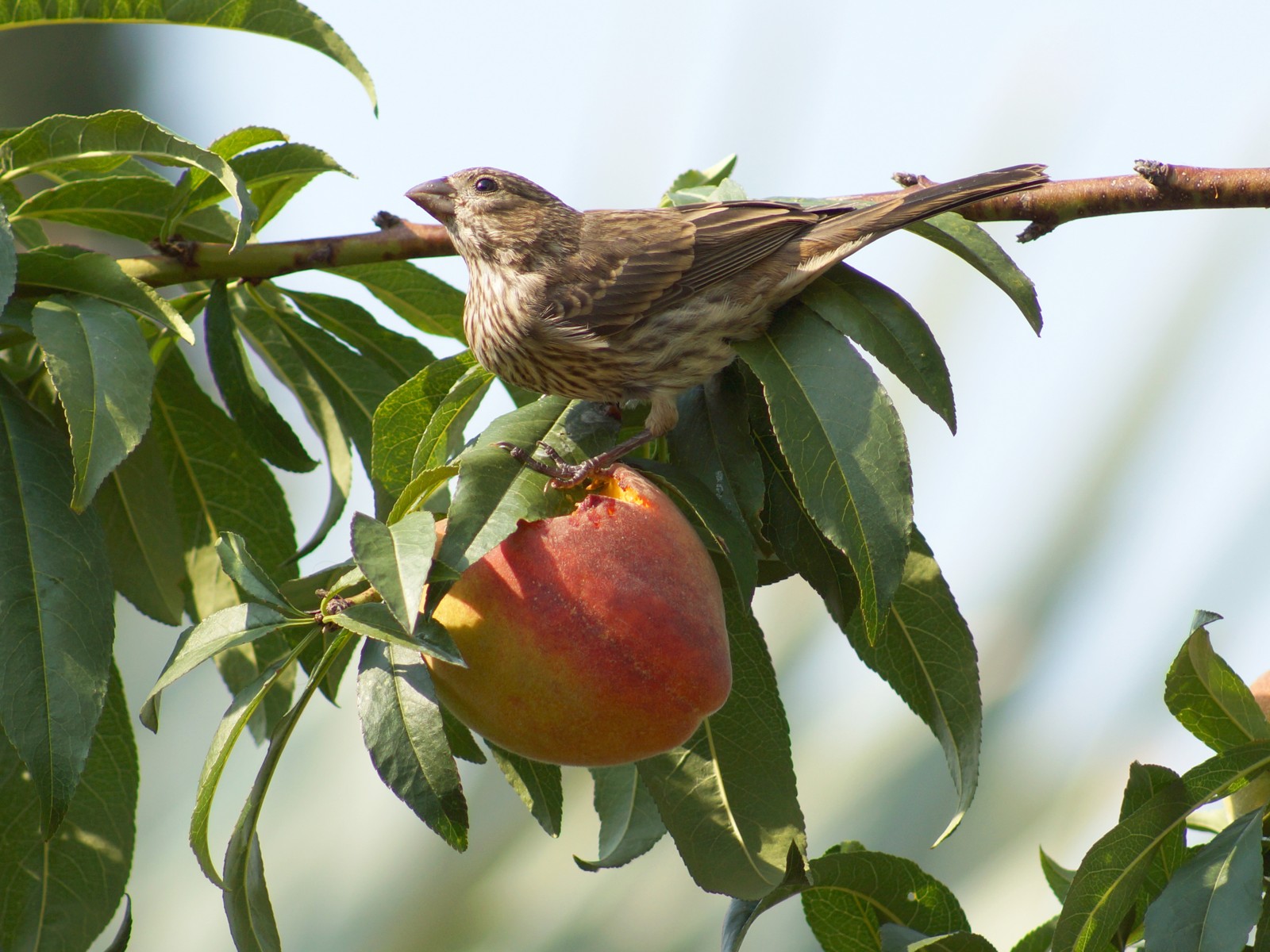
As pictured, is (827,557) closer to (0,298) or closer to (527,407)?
(527,407)

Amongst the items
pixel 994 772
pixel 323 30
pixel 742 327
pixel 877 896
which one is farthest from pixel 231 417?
pixel 994 772

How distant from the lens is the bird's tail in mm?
2146

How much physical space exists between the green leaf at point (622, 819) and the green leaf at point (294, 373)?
91cm

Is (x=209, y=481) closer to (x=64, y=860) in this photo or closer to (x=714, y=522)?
(x=64, y=860)

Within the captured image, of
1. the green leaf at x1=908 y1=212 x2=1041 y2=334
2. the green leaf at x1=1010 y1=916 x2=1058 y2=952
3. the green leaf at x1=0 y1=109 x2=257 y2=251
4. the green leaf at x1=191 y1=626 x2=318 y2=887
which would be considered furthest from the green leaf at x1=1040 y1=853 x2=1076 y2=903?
the green leaf at x1=0 y1=109 x2=257 y2=251

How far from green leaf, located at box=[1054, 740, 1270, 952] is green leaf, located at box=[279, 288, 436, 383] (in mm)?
1703

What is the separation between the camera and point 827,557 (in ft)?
6.06

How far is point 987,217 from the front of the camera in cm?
219

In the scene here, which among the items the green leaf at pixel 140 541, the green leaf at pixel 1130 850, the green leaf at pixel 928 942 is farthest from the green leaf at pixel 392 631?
the green leaf at pixel 140 541

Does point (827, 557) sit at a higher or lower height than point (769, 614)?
higher

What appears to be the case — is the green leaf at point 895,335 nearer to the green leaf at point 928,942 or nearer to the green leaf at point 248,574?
the green leaf at point 928,942

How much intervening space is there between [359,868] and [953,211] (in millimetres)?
3890

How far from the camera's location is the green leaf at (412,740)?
1.59 metres

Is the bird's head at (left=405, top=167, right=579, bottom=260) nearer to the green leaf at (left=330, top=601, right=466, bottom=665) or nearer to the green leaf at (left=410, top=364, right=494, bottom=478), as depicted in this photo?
the green leaf at (left=410, top=364, right=494, bottom=478)
